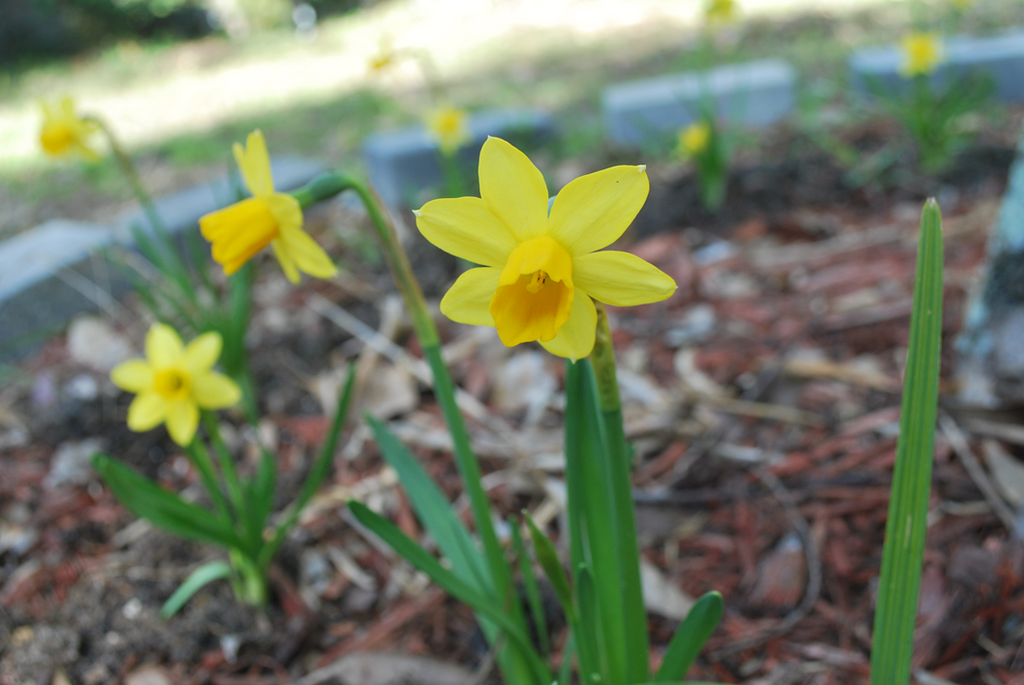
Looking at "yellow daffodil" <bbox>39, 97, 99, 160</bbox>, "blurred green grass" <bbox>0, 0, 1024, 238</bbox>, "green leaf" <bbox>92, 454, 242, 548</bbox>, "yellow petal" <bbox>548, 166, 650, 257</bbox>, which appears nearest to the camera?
"yellow petal" <bbox>548, 166, 650, 257</bbox>

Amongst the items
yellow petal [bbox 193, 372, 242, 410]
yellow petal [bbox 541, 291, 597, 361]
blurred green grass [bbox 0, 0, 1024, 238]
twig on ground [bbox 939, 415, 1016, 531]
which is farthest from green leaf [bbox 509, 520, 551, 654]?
blurred green grass [bbox 0, 0, 1024, 238]

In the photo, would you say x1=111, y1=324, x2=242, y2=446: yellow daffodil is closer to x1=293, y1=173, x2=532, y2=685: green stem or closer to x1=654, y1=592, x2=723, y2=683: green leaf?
x1=293, y1=173, x2=532, y2=685: green stem

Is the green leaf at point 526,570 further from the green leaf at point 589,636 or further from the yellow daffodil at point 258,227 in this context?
the yellow daffodil at point 258,227

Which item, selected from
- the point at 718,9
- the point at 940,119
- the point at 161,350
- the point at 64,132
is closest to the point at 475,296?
the point at 161,350

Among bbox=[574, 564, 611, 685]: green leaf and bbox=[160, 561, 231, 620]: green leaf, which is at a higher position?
bbox=[574, 564, 611, 685]: green leaf

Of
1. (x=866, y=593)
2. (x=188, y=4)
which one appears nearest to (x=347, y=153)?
(x=866, y=593)

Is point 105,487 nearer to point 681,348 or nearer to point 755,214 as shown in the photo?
point 681,348

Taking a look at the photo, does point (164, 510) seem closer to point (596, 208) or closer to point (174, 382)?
point (174, 382)
